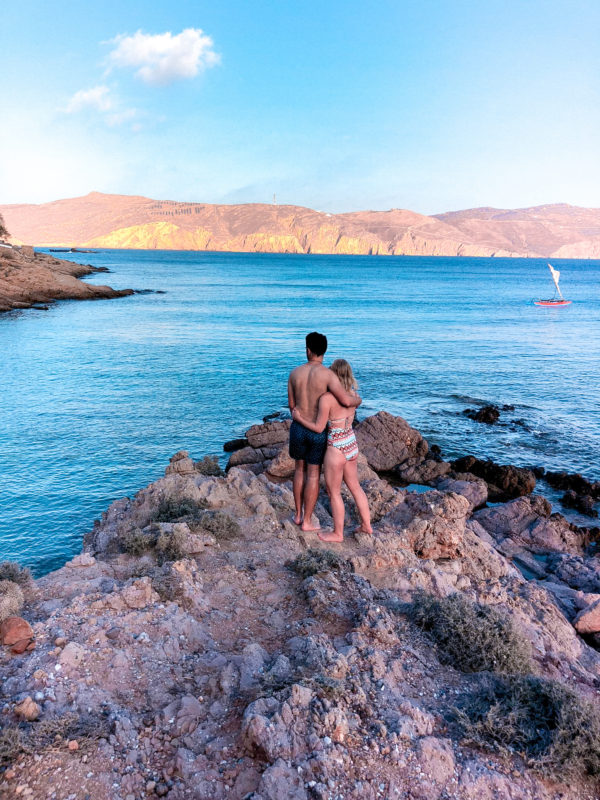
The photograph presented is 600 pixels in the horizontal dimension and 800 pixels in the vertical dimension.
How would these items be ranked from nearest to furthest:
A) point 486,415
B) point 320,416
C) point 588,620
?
point 320,416 < point 588,620 < point 486,415

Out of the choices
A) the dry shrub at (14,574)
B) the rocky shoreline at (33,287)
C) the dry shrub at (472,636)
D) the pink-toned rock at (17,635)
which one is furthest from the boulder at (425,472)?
the rocky shoreline at (33,287)

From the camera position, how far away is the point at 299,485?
7172mm

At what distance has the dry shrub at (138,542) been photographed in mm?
6523

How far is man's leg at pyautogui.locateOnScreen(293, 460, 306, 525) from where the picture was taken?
700cm

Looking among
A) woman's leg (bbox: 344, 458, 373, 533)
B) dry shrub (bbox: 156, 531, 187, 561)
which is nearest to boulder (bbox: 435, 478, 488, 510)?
woman's leg (bbox: 344, 458, 373, 533)

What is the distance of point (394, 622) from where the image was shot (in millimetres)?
5160

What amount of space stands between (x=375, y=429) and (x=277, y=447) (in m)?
3.18

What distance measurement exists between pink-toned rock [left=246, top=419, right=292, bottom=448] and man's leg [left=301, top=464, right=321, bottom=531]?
22.7 ft

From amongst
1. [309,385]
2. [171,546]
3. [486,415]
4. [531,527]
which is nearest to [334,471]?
[309,385]

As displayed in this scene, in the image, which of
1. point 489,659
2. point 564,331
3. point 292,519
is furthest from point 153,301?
point 489,659

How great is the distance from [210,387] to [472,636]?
18.5m

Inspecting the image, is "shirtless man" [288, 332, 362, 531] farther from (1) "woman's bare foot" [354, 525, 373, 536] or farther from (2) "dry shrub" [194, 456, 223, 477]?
(2) "dry shrub" [194, 456, 223, 477]

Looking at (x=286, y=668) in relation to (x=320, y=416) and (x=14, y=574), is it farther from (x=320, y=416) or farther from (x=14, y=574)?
(x=14, y=574)

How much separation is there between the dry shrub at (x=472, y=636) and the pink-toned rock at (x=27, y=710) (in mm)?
3336
